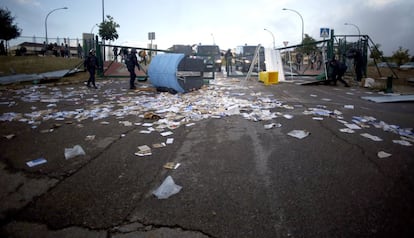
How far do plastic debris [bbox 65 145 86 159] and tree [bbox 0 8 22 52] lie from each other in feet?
117

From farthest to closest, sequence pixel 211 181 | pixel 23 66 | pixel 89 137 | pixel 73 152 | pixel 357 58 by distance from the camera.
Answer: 1. pixel 23 66
2. pixel 357 58
3. pixel 89 137
4. pixel 73 152
5. pixel 211 181

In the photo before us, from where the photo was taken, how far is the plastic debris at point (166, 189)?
8.21ft

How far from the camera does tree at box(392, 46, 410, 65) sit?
1663 inches

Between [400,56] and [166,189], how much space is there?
2078 inches

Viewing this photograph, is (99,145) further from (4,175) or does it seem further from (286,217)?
(286,217)

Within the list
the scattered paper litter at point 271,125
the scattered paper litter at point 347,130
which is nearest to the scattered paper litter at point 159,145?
the scattered paper litter at point 271,125

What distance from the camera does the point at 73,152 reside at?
3584mm

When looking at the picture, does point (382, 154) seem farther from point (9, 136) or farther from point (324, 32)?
point (324, 32)

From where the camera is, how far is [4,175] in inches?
117

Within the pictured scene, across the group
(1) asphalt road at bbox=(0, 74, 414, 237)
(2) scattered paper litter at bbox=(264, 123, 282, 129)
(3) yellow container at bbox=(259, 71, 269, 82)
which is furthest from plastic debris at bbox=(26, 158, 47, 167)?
(3) yellow container at bbox=(259, 71, 269, 82)

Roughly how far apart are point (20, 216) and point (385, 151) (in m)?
4.35

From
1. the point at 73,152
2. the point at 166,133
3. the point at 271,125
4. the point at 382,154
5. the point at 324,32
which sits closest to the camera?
the point at 382,154

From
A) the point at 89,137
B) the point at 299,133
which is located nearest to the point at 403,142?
the point at 299,133

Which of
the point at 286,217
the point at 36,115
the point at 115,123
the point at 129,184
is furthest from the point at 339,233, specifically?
the point at 36,115
